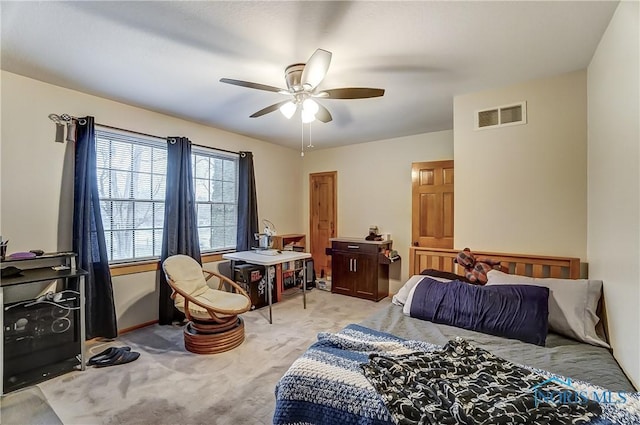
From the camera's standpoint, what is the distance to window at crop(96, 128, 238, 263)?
3.21 metres

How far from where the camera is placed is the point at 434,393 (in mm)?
1214

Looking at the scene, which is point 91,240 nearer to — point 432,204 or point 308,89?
point 308,89

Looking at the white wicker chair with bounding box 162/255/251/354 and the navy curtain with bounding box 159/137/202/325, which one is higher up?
the navy curtain with bounding box 159/137/202/325

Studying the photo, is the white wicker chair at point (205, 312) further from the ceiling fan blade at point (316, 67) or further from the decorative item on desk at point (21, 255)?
the ceiling fan blade at point (316, 67)

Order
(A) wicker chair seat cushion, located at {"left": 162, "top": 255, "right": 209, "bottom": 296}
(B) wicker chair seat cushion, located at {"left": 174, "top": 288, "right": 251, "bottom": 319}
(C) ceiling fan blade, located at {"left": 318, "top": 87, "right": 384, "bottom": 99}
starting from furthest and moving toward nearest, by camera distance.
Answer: (A) wicker chair seat cushion, located at {"left": 162, "top": 255, "right": 209, "bottom": 296} < (B) wicker chair seat cushion, located at {"left": 174, "top": 288, "right": 251, "bottom": 319} < (C) ceiling fan blade, located at {"left": 318, "top": 87, "right": 384, "bottom": 99}

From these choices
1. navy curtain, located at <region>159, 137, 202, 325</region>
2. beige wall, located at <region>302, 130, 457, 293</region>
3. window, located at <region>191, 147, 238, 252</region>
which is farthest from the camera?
beige wall, located at <region>302, 130, 457, 293</region>

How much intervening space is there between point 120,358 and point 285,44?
298 cm

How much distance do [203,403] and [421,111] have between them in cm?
358

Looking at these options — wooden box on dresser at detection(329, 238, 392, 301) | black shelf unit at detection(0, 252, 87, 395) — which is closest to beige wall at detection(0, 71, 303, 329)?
black shelf unit at detection(0, 252, 87, 395)

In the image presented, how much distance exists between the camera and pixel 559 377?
1.41 metres

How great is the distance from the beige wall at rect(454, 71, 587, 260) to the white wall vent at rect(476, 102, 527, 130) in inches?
1.7

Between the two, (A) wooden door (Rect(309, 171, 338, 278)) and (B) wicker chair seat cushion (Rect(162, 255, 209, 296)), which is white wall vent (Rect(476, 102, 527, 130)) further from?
(B) wicker chair seat cushion (Rect(162, 255, 209, 296))

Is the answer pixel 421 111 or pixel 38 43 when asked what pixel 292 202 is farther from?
pixel 38 43

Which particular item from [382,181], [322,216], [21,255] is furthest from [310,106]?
[322,216]
